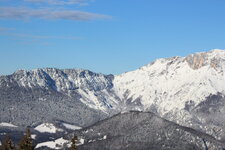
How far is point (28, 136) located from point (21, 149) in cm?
481

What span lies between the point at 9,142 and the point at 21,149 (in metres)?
3.16

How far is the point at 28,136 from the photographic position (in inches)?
4390

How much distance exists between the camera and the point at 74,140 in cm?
10969

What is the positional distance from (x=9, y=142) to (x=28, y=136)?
696 centimetres

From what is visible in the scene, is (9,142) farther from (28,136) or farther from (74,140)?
(74,140)

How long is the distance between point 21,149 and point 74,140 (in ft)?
37.3

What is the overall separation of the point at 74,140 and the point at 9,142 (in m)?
14.2

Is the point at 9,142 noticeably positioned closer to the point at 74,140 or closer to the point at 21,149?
the point at 21,149

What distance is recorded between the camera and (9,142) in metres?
117

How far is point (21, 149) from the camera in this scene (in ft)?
378

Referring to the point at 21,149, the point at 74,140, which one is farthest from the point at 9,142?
the point at 74,140

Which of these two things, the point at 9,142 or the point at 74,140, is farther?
the point at 9,142
